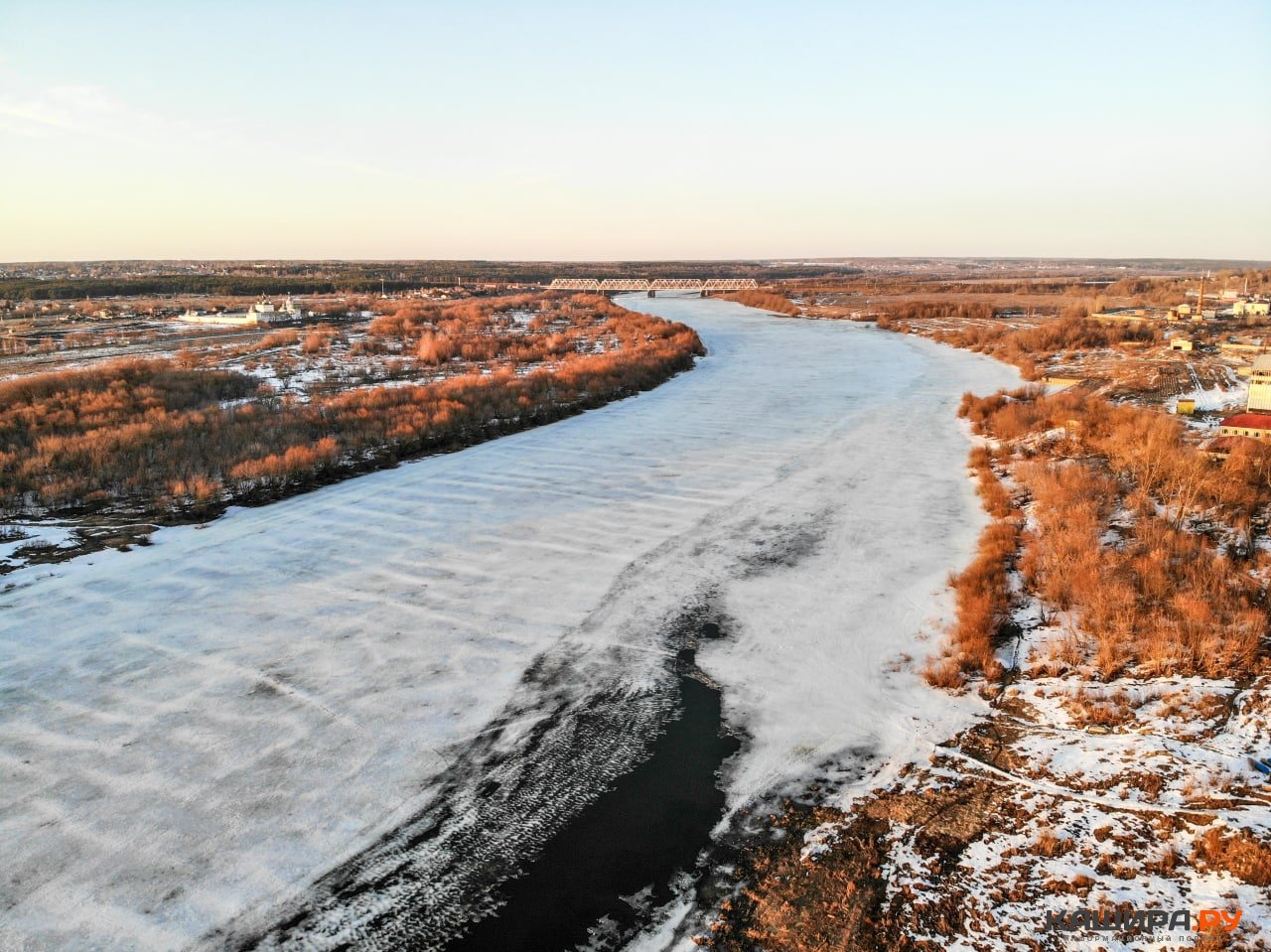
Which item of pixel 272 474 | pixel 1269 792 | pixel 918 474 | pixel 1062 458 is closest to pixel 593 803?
pixel 1269 792

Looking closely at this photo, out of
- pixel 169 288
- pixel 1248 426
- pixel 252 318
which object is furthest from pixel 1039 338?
pixel 169 288

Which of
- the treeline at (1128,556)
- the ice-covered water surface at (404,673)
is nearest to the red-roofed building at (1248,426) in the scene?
the treeline at (1128,556)

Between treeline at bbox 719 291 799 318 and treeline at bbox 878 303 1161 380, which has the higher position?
treeline at bbox 719 291 799 318

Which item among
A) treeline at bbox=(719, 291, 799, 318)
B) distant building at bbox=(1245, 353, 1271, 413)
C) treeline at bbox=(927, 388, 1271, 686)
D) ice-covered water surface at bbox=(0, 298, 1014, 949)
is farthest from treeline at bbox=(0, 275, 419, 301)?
distant building at bbox=(1245, 353, 1271, 413)

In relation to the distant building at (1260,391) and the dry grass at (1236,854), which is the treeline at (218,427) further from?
the distant building at (1260,391)

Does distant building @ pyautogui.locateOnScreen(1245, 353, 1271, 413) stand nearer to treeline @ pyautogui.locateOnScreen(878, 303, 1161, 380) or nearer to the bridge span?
treeline @ pyautogui.locateOnScreen(878, 303, 1161, 380)

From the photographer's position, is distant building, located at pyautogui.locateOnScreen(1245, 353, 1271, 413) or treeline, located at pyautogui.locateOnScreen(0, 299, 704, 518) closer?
treeline, located at pyautogui.locateOnScreen(0, 299, 704, 518)
